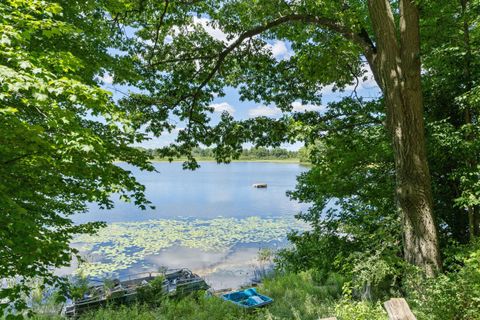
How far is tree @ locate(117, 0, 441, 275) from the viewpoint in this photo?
4930 millimetres

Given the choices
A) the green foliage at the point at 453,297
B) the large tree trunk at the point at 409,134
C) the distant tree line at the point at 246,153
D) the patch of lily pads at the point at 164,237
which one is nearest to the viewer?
the green foliage at the point at 453,297

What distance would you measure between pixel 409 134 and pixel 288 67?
341 centimetres

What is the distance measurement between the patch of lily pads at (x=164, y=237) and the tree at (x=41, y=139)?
1001 cm

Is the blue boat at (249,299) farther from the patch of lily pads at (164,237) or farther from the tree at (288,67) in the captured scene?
the patch of lily pads at (164,237)

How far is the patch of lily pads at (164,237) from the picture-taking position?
1471 cm

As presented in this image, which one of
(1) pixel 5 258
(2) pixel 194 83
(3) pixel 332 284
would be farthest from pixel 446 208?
(1) pixel 5 258

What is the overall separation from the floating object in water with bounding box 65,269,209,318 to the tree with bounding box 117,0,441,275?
4.84 m

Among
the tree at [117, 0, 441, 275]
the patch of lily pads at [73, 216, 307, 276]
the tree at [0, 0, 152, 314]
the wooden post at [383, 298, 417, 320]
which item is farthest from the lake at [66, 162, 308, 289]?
the wooden post at [383, 298, 417, 320]

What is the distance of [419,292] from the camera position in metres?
4.03

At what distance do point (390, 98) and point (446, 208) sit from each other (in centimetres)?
293

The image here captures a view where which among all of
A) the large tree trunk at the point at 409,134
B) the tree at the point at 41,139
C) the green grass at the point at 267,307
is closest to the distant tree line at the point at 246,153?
the tree at the point at 41,139

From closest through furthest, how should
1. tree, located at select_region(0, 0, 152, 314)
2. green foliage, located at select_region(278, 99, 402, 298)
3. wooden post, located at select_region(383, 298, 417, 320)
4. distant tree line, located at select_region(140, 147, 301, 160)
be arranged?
wooden post, located at select_region(383, 298, 417, 320), tree, located at select_region(0, 0, 152, 314), green foliage, located at select_region(278, 99, 402, 298), distant tree line, located at select_region(140, 147, 301, 160)

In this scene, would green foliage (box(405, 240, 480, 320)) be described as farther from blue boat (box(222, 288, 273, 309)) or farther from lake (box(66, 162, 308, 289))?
lake (box(66, 162, 308, 289))

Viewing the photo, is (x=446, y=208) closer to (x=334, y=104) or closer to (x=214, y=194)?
(x=334, y=104)
